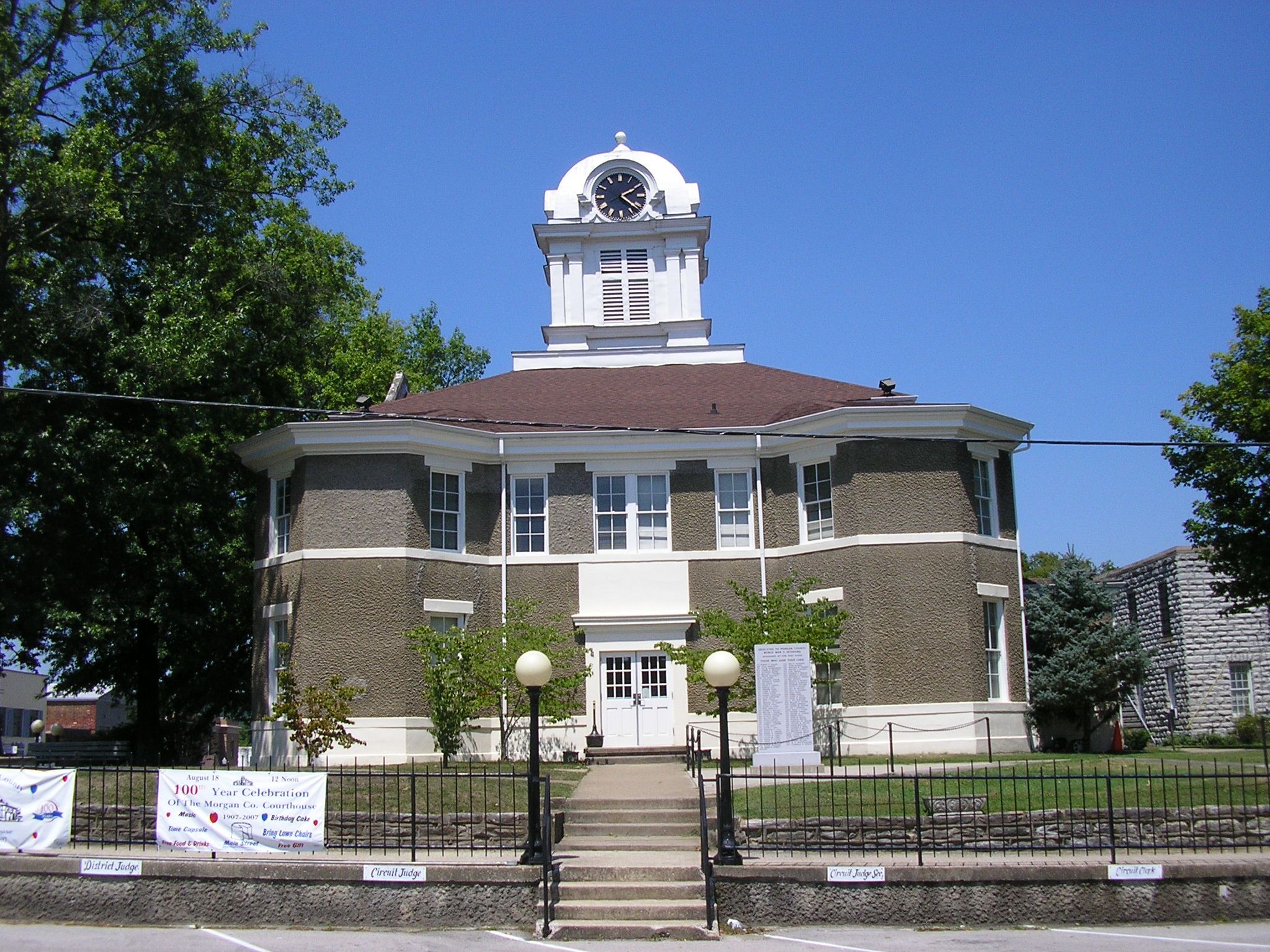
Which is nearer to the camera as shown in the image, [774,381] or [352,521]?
[352,521]

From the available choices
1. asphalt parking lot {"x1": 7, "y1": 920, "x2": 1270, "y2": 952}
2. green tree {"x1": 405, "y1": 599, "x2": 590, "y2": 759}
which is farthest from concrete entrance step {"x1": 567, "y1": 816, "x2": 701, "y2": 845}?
green tree {"x1": 405, "y1": 599, "x2": 590, "y2": 759}

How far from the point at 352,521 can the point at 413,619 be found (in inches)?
→ 91.8

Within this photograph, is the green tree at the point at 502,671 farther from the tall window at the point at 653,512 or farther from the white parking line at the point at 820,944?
the white parking line at the point at 820,944

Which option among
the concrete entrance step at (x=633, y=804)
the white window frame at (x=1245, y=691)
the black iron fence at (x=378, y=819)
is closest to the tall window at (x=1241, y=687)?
the white window frame at (x=1245, y=691)

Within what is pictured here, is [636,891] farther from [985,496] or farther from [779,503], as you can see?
[985,496]

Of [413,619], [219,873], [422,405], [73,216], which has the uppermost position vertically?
[73,216]

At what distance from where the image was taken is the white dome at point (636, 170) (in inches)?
1419

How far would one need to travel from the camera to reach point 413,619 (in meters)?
25.0

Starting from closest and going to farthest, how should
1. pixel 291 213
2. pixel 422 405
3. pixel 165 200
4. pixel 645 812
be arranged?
pixel 645 812 → pixel 165 200 → pixel 422 405 → pixel 291 213

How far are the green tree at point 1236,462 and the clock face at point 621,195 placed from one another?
15.6 m

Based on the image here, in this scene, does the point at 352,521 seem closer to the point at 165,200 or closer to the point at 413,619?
the point at 413,619

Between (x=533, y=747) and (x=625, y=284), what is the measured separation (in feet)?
75.3

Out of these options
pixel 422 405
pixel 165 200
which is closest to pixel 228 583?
pixel 422 405

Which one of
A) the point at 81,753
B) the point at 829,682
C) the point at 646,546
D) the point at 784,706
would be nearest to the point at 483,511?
the point at 646,546
